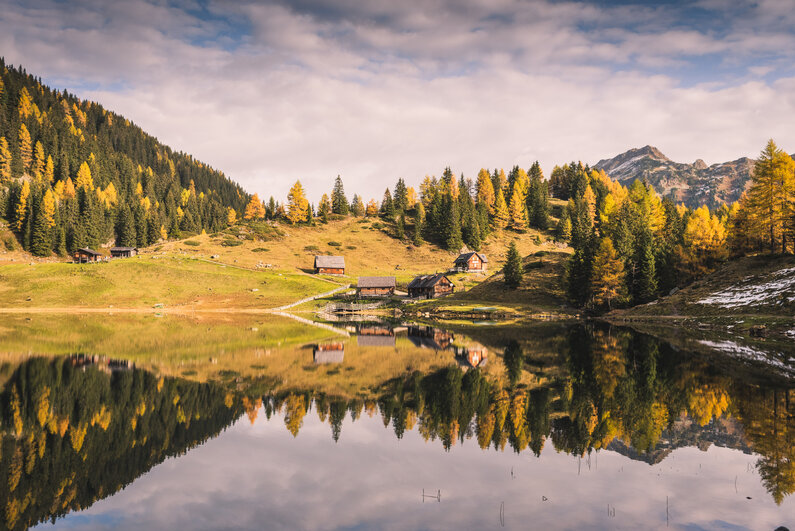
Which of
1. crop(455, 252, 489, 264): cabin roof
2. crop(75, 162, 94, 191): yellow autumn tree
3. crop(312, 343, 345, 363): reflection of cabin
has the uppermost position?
crop(75, 162, 94, 191): yellow autumn tree

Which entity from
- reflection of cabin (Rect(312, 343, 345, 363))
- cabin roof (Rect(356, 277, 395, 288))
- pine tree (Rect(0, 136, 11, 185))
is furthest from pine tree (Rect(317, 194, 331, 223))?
reflection of cabin (Rect(312, 343, 345, 363))

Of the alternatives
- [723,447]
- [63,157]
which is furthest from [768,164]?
[63,157]

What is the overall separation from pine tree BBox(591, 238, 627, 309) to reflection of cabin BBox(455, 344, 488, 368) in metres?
38.5

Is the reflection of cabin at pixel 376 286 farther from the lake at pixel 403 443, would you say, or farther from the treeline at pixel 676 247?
the lake at pixel 403 443

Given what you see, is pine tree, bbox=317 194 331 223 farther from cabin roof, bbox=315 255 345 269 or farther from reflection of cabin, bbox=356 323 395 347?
reflection of cabin, bbox=356 323 395 347

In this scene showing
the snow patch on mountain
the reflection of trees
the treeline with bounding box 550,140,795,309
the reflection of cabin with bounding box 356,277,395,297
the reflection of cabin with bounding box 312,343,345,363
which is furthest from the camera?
the reflection of cabin with bounding box 356,277,395,297

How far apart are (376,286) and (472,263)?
32737mm

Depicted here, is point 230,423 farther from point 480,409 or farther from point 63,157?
point 63,157

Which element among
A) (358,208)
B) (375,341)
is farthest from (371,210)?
(375,341)

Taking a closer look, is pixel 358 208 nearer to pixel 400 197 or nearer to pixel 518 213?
pixel 400 197

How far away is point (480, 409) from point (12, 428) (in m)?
19.3

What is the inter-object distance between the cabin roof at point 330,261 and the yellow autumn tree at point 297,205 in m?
35.9

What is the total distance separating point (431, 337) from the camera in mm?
53031

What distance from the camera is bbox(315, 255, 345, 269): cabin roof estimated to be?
411ft
